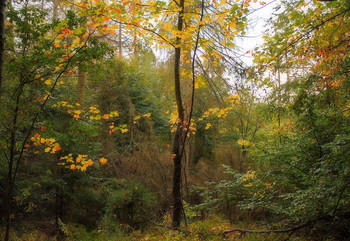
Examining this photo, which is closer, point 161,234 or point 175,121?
point 175,121

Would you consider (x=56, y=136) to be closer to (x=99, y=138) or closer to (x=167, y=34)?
(x=167, y=34)

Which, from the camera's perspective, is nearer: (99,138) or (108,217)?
(108,217)

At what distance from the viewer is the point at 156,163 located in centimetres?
965

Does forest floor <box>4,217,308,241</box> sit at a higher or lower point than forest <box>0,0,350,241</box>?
lower

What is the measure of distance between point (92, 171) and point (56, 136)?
3.92 meters

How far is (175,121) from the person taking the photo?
6.20 metres

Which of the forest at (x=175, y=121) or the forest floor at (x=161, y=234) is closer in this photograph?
the forest at (x=175, y=121)

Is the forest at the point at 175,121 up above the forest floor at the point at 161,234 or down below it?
above

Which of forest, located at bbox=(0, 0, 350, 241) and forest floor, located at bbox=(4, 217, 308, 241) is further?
forest floor, located at bbox=(4, 217, 308, 241)

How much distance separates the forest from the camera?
175 inches

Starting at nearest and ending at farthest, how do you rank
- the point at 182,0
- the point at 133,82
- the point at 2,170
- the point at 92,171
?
the point at 182,0
the point at 2,170
the point at 92,171
the point at 133,82

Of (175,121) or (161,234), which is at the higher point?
(175,121)

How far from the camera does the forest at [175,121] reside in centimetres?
444

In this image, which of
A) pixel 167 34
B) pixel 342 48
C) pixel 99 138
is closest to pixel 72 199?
pixel 99 138
